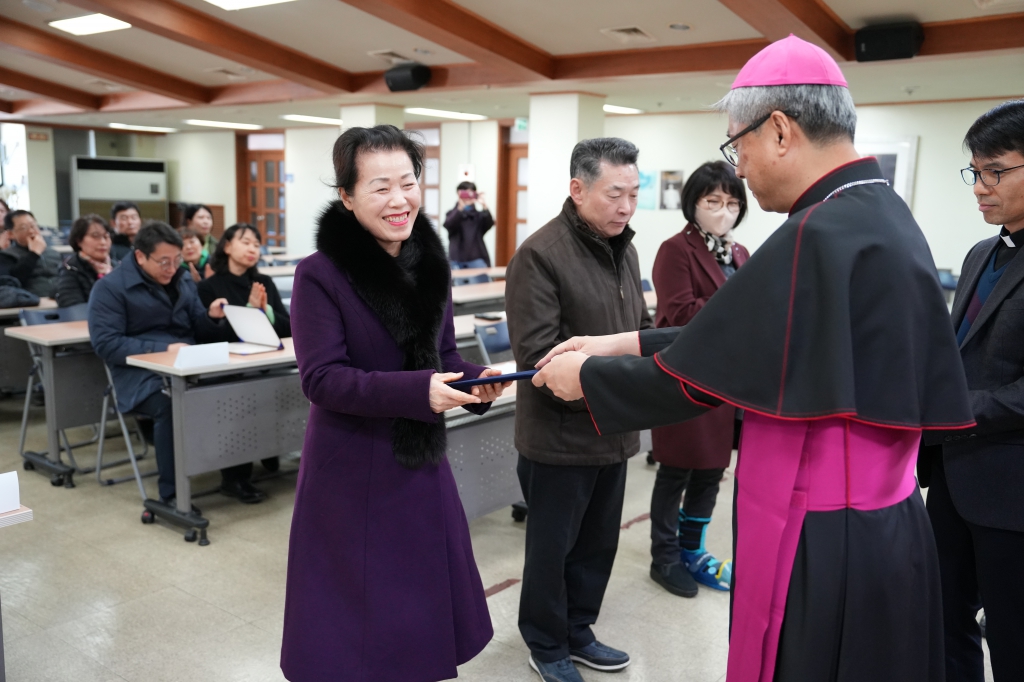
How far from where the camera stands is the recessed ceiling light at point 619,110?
35.6ft

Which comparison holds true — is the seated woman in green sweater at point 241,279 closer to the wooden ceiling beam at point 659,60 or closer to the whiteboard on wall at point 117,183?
the wooden ceiling beam at point 659,60

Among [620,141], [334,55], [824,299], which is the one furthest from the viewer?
[334,55]

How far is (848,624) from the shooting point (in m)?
1.29

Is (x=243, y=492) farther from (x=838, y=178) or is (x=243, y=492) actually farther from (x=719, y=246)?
(x=838, y=178)

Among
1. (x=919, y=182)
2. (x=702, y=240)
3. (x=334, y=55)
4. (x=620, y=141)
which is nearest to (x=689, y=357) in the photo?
(x=620, y=141)

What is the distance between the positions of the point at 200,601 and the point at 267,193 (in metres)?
15.5

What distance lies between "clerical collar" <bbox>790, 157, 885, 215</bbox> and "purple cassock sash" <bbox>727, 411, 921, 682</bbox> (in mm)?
363

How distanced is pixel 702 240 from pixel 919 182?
7.73 m

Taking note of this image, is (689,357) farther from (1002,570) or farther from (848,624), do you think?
(1002,570)

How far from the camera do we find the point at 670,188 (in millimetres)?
11758

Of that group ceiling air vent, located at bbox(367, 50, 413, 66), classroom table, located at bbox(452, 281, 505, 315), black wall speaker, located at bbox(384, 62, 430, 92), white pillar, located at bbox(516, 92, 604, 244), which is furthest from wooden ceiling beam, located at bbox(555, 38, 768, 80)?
classroom table, located at bbox(452, 281, 505, 315)

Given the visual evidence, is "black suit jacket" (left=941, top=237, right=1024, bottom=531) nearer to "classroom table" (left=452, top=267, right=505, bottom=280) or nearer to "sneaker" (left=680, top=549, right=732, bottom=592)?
"sneaker" (left=680, top=549, right=732, bottom=592)

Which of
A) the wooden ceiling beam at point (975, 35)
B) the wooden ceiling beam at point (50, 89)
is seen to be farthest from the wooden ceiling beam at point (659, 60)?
the wooden ceiling beam at point (50, 89)

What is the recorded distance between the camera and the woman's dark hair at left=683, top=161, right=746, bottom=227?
10.1 ft
